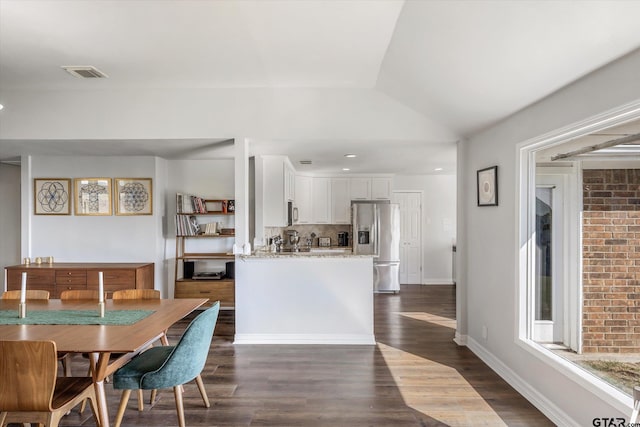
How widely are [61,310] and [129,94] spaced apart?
90.1 inches

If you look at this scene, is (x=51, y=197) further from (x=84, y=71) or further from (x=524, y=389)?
(x=524, y=389)

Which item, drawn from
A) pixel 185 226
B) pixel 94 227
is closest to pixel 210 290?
pixel 185 226

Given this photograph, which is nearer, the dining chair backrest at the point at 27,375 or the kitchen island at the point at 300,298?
the dining chair backrest at the point at 27,375

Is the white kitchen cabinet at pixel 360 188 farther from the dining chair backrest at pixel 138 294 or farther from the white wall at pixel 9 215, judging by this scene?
the white wall at pixel 9 215

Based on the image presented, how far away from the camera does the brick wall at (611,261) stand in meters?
2.28

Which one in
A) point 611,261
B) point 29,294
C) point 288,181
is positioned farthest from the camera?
point 288,181

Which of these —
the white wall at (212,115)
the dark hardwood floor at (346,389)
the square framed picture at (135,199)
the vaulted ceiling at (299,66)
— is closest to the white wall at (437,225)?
the vaulted ceiling at (299,66)

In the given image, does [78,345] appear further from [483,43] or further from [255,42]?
[483,43]

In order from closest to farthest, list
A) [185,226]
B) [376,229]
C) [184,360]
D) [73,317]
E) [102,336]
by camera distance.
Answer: [102,336]
[184,360]
[73,317]
[185,226]
[376,229]

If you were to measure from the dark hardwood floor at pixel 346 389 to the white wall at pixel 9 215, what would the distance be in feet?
10.2

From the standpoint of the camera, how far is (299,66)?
3.22 metres

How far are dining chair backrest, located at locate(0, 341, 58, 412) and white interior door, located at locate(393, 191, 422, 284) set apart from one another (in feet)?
20.6

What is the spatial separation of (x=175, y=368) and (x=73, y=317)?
0.85 metres

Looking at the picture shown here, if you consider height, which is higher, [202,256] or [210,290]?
[202,256]
